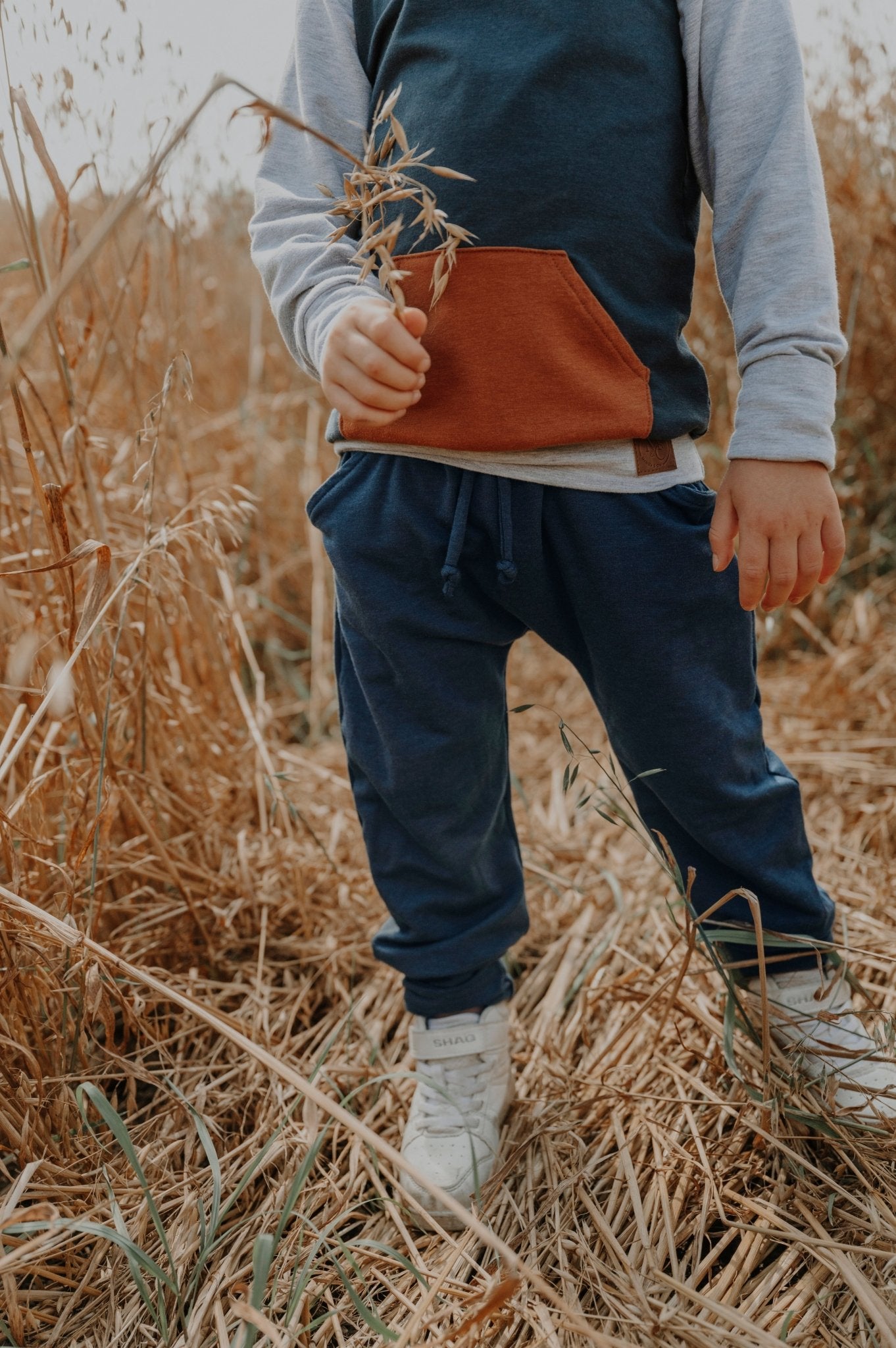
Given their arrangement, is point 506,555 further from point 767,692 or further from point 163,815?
point 767,692

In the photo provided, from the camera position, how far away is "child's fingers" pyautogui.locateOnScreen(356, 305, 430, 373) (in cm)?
63

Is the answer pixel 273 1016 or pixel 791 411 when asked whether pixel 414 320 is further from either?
pixel 273 1016

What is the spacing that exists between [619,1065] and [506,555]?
1.79ft

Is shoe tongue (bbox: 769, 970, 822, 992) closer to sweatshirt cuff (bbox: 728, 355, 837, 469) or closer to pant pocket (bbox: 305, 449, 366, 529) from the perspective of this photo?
sweatshirt cuff (bbox: 728, 355, 837, 469)

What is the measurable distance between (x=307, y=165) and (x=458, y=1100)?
85 cm

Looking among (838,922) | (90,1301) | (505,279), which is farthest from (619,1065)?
(505,279)

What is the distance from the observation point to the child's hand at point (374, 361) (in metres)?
0.64

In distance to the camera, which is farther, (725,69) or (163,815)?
(163,815)

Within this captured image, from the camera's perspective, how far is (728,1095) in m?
0.91

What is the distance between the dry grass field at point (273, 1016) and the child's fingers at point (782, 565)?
1.01 ft

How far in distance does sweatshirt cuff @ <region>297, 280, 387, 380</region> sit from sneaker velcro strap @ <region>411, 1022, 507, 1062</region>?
61cm

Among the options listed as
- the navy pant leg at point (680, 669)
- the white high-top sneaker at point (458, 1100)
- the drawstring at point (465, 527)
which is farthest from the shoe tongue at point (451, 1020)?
the drawstring at point (465, 527)

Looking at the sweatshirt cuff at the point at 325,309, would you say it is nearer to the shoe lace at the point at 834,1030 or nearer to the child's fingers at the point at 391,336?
the child's fingers at the point at 391,336

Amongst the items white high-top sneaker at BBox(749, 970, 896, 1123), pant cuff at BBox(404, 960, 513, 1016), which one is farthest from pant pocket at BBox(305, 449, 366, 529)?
white high-top sneaker at BBox(749, 970, 896, 1123)
